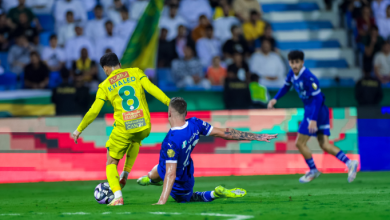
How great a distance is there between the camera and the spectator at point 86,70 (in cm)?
1270

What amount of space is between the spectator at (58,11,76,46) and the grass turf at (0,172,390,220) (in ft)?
20.1

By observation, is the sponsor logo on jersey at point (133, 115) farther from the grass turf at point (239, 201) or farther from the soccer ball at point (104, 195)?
the grass turf at point (239, 201)

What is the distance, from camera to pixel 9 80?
1302 centimetres

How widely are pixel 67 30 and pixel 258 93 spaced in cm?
598

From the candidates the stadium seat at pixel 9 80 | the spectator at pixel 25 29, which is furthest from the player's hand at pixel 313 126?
the spectator at pixel 25 29

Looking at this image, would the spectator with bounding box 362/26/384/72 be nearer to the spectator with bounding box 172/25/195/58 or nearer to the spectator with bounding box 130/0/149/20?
the spectator with bounding box 172/25/195/58

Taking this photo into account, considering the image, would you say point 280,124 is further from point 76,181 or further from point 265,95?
point 76,181

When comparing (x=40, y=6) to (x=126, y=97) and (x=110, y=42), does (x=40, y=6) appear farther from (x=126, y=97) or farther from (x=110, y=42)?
(x=126, y=97)

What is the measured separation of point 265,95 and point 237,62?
1.46 m

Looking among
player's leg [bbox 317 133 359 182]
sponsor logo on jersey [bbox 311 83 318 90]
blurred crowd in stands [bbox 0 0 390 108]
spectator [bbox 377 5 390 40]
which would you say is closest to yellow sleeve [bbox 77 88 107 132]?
sponsor logo on jersey [bbox 311 83 318 90]

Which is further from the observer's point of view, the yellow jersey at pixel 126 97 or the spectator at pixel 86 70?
the spectator at pixel 86 70

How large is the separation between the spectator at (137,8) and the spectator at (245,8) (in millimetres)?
2771

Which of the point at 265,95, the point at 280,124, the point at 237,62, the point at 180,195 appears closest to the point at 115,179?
the point at 180,195

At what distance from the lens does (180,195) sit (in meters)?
6.25
